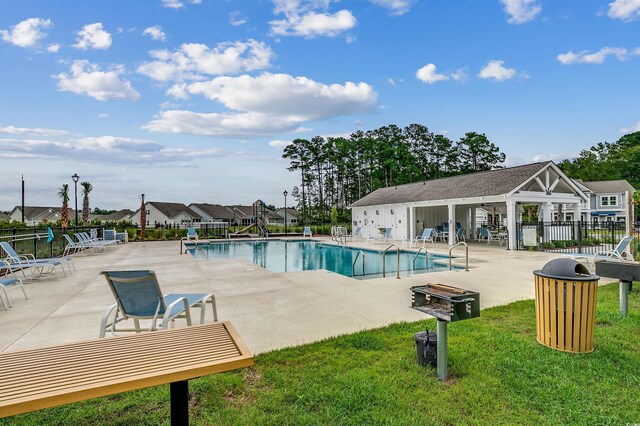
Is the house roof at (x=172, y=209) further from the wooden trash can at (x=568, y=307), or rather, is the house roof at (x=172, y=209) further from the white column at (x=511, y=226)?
the wooden trash can at (x=568, y=307)

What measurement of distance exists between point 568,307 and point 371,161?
42686 millimetres

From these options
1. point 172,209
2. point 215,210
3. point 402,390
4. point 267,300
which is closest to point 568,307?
point 402,390

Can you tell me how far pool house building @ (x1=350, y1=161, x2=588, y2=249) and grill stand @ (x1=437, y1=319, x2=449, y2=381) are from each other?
14.0 m

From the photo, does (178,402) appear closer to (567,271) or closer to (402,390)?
(402,390)

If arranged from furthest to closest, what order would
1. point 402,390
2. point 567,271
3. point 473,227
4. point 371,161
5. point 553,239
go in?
point 371,161
point 473,227
point 553,239
point 567,271
point 402,390

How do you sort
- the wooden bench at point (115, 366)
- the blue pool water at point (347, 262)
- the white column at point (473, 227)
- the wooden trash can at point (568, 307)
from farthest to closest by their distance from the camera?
the white column at point (473, 227)
the blue pool water at point (347, 262)
the wooden trash can at point (568, 307)
the wooden bench at point (115, 366)

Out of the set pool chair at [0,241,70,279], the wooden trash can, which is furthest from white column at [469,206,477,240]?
pool chair at [0,241,70,279]

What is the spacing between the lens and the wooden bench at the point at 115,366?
150 centimetres

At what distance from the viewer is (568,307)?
345cm

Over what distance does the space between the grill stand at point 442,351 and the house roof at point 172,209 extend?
192ft

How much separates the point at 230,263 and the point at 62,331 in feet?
20.7

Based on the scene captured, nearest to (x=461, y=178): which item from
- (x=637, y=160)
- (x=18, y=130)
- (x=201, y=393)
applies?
(x=201, y=393)


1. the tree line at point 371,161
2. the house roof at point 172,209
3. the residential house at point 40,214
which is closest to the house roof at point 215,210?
the house roof at point 172,209

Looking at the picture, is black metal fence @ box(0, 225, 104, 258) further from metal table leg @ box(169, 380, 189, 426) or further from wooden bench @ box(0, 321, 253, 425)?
metal table leg @ box(169, 380, 189, 426)
